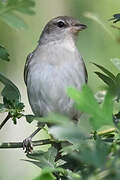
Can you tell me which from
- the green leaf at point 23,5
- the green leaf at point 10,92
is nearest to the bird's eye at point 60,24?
the green leaf at point 10,92

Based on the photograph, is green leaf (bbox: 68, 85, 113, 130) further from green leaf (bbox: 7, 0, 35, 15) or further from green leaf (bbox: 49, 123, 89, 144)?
green leaf (bbox: 7, 0, 35, 15)

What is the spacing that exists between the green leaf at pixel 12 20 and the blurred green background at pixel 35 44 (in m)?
3.87

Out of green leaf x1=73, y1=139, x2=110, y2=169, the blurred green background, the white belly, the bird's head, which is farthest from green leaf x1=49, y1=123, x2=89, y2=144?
the blurred green background

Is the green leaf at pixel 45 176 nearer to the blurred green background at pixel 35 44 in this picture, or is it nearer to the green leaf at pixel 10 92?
the green leaf at pixel 10 92

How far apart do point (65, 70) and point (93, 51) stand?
2.33m

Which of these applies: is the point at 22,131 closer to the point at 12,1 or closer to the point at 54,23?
the point at 54,23

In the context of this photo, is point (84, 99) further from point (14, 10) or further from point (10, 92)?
point (10, 92)

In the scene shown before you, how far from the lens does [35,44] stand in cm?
666

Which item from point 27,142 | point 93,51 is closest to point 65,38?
point 27,142

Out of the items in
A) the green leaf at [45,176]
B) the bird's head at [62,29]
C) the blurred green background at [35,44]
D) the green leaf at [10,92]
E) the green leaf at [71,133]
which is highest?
the green leaf at [71,133]

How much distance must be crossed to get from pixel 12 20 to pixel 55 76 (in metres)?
2.23

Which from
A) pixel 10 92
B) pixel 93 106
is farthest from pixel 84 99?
pixel 10 92

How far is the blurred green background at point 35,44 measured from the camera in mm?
5938

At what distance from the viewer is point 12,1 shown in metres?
1.70
